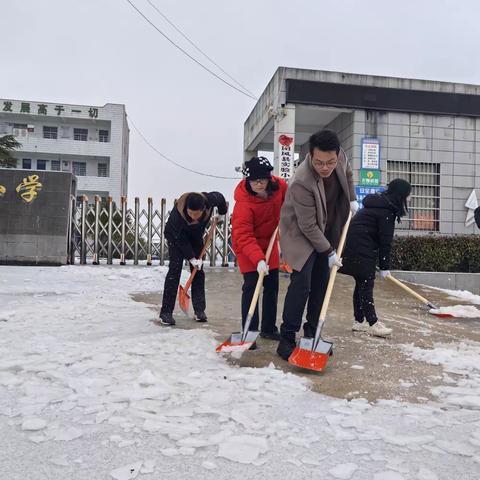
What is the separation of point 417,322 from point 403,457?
10.5 ft

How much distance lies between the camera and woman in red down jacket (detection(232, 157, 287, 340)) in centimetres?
304

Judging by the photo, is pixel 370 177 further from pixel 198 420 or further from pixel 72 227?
pixel 198 420

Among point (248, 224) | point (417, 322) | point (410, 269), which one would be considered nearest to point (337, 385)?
point (248, 224)

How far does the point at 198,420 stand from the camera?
1.87 m

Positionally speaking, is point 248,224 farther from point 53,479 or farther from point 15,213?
point 15,213

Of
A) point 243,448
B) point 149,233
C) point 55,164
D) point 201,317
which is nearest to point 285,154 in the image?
point 149,233

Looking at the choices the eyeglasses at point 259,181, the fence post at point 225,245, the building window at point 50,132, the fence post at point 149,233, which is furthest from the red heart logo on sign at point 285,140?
the building window at point 50,132

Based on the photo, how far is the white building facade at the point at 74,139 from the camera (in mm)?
29438

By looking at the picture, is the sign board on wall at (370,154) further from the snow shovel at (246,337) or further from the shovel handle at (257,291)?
the snow shovel at (246,337)

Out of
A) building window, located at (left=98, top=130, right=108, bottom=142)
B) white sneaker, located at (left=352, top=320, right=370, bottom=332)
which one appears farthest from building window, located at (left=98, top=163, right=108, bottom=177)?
white sneaker, located at (left=352, top=320, right=370, bottom=332)

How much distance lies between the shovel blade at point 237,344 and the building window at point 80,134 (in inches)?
1203

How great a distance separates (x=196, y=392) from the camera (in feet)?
7.11

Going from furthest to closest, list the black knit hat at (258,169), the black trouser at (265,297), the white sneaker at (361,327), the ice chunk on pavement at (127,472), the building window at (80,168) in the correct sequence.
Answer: the building window at (80,168) → the white sneaker at (361,327) → the black trouser at (265,297) → the black knit hat at (258,169) → the ice chunk on pavement at (127,472)

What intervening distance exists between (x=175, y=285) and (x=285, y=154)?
6872mm
